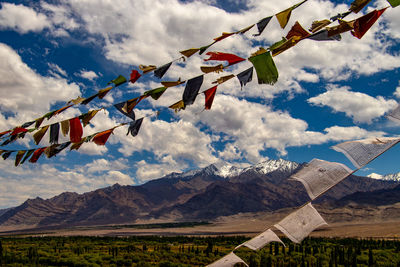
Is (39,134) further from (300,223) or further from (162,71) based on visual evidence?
(300,223)

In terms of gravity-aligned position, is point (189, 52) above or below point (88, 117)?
above

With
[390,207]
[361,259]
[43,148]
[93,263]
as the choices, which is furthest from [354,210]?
[43,148]

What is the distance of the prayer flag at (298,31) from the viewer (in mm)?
3592

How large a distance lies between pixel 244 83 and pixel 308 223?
196 cm

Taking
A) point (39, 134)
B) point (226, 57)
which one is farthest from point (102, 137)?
point (226, 57)

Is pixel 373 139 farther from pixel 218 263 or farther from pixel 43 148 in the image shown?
pixel 43 148

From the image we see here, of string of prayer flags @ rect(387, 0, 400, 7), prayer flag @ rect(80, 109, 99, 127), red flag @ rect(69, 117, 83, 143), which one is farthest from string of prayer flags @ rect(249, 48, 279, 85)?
red flag @ rect(69, 117, 83, 143)

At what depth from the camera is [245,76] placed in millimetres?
3998

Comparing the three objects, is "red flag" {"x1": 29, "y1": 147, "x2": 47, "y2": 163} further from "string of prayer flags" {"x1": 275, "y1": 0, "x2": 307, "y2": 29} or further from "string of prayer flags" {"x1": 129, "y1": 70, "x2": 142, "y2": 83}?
"string of prayer flags" {"x1": 275, "y1": 0, "x2": 307, "y2": 29}

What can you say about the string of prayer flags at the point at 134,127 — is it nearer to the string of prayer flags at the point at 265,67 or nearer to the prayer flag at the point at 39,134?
the prayer flag at the point at 39,134

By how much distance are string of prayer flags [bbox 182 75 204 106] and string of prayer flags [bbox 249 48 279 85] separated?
0.92 metres

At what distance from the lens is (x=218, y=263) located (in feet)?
13.0

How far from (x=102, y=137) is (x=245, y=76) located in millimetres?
3226

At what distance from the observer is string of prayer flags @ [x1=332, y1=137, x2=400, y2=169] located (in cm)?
312
